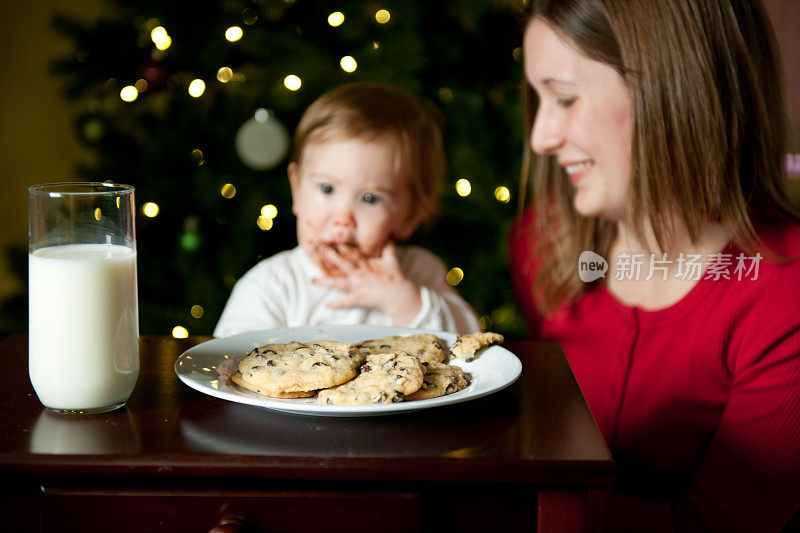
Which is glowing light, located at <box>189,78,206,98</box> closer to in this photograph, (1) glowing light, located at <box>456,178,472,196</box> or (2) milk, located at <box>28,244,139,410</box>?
(1) glowing light, located at <box>456,178,472,196</box>

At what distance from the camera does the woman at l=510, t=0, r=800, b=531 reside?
1271mm

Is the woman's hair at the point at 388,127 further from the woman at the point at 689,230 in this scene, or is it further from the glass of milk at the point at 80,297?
the glass of milk at the point at 80,297

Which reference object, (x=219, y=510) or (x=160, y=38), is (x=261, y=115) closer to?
(x=160, y=38)

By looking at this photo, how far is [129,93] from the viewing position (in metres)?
1.81

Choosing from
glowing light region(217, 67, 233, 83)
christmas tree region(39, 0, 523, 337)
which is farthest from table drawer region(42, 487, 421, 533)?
glowing light region(217, 67, 233, 83)

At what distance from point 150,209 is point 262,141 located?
0.32m

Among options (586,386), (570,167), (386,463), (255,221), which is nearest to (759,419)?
(586,386)

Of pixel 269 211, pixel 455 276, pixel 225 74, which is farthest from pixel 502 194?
pixel 225 74

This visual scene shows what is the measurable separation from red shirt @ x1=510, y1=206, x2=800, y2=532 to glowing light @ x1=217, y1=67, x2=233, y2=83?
1.00 m

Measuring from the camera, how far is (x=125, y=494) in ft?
2.41

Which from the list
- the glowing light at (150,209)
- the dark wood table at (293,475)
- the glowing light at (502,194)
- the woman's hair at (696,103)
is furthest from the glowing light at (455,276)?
the dark wood table at (293,475)

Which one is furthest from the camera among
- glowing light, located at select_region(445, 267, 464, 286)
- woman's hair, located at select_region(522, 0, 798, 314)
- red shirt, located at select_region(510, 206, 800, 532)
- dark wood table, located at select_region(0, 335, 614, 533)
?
glowing light, located at select_region(445, 267, 464, 286)

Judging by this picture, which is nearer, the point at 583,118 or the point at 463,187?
the point at 583,118

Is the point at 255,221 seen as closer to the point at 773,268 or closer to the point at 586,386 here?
the point at 586,386
